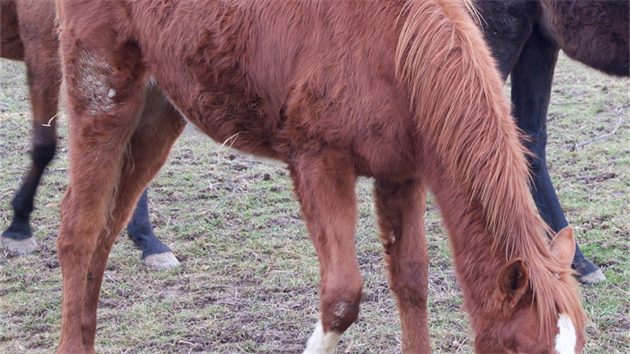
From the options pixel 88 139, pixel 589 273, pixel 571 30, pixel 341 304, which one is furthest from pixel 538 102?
pixel 88 139

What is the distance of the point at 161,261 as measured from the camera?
4.94 meters

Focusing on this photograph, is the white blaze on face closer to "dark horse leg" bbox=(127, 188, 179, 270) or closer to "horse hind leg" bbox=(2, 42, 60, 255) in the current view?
"dark horse leg" bbox=(127, 188, 179, 270)

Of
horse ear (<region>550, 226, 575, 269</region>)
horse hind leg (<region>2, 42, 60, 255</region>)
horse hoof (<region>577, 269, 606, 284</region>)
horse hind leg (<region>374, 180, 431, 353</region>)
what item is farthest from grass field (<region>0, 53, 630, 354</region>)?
horse ear (<region>550, 226, 575, 269</region>)

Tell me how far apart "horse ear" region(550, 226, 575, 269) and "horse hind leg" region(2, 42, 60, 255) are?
11.1 ft

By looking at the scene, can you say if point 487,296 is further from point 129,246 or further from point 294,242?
point 129,246

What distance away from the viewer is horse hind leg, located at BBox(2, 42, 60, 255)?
5039mm

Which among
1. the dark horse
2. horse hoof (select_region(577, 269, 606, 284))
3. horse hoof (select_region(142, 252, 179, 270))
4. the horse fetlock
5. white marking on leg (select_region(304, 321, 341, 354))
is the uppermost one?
the dark horse

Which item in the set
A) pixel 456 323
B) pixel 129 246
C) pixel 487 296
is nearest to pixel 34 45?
pixel 129 246

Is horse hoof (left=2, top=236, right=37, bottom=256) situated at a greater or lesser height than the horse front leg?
lesser

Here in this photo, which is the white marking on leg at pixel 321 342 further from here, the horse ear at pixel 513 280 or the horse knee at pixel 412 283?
the horse ear at pixel 513 280

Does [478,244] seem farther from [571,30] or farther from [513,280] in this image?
[571,30]

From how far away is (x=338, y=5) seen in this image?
3.21 metres

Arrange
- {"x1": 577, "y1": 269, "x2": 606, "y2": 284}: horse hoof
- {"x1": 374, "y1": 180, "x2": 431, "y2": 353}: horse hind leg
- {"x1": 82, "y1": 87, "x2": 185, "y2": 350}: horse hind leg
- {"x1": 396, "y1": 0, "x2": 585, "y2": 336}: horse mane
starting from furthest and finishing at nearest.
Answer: {"x1": 577, "y1": 269, "x2": 606, "y2": 284}: horse hoof → {"x1": 82, "y1": 87, "x2": 185, "y2": 350}: horse hind leg → {"x1": 374, "y1": 180, "x2": 431, "y2": 353}: horse hind leg → {"x1": 396, "y1": 0, "x2": 585, "y2": 336}: horse mane

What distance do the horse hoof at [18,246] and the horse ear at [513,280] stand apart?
3627 mm
